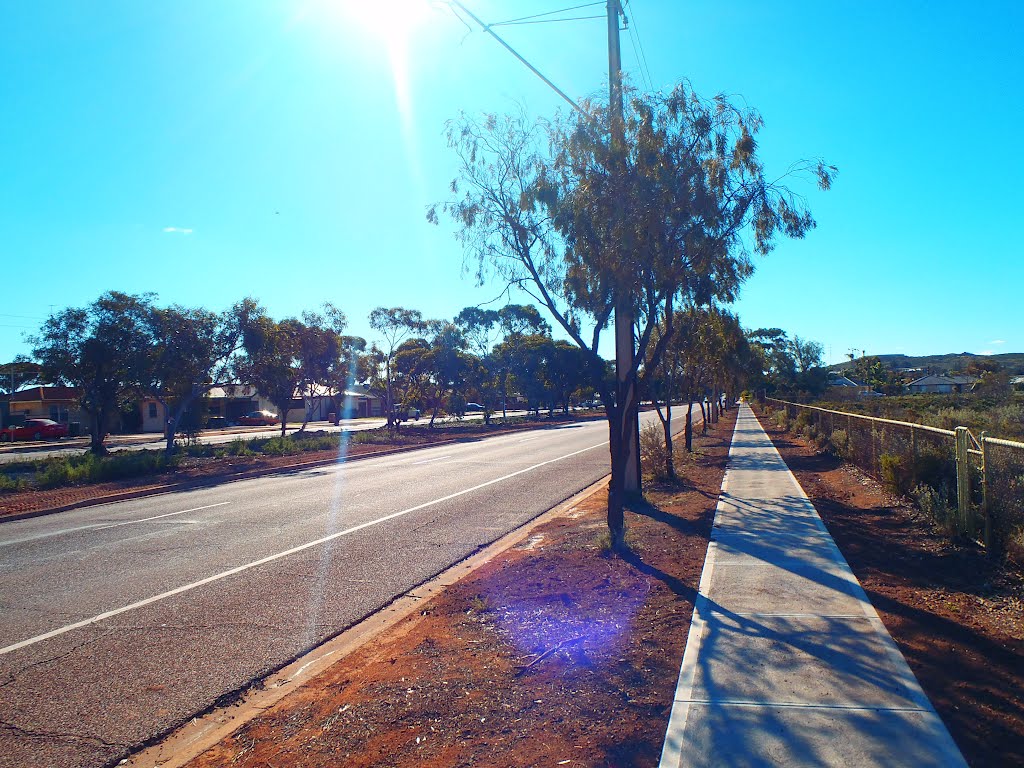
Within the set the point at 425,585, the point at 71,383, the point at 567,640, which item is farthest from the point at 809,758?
the point at 71,383

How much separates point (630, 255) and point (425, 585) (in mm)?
4400

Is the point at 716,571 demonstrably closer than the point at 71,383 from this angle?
Yes

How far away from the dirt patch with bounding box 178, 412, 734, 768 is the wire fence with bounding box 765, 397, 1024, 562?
9.26ft

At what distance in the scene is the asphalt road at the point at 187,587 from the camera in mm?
4895

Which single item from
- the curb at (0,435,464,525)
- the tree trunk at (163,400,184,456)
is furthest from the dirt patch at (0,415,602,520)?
the tree trunk at (163,400,184,456)

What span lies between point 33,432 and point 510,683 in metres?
49.0

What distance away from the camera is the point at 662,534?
9.55 m

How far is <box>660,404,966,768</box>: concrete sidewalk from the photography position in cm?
375

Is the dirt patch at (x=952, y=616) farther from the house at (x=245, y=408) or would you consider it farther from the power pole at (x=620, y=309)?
the house at (x=245, y=408)

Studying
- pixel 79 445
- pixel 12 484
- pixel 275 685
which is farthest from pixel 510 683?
pixel 79 445

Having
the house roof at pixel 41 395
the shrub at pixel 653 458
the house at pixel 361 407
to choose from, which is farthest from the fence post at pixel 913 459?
the house at pixel 361 407

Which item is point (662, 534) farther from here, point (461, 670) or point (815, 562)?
point (461, 670)

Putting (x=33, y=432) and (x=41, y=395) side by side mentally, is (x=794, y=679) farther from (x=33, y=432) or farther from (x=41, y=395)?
(x=41, y=395)

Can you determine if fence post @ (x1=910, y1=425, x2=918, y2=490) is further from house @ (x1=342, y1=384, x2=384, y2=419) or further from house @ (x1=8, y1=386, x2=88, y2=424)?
house @ (x1=342, y1=384, x2=384, y2=419)
